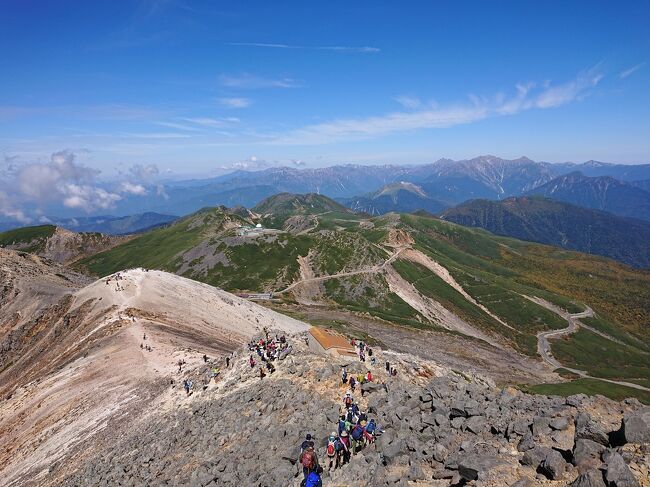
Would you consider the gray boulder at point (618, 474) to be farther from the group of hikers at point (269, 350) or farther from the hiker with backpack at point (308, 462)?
the group of hikers at point (269, 350)

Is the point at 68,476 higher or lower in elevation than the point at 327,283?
higher

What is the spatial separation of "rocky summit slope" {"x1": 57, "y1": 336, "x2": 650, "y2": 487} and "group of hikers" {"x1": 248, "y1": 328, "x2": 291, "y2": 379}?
37.7 inches

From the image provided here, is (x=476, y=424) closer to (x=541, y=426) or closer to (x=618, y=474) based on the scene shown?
(x=541, y=426)

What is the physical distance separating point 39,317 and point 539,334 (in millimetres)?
180267

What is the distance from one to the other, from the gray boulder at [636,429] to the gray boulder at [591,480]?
352cm

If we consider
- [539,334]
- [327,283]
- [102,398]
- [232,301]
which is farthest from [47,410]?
[539,334]

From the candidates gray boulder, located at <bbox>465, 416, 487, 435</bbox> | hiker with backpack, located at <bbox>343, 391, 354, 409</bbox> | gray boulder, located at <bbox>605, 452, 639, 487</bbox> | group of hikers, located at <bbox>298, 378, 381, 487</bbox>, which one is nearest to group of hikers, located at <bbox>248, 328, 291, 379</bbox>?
hiker with backpack, located at <bbox>343, 391, 354, 409</bbox>

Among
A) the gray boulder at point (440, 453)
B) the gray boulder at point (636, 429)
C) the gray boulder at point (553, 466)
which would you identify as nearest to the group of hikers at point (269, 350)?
the gray boulder at point (440, 453)

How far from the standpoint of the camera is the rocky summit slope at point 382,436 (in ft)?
55.3

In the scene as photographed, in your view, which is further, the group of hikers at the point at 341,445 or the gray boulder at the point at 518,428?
the group of hikers at the point at 341,445

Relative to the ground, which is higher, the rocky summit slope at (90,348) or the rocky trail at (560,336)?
the rocky summit slope at (90,348)

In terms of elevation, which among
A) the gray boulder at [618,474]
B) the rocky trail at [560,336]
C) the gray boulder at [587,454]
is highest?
the gray boulder at [618,474]

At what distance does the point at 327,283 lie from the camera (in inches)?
6954

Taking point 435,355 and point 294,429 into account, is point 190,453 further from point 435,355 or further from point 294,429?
point 435,355
